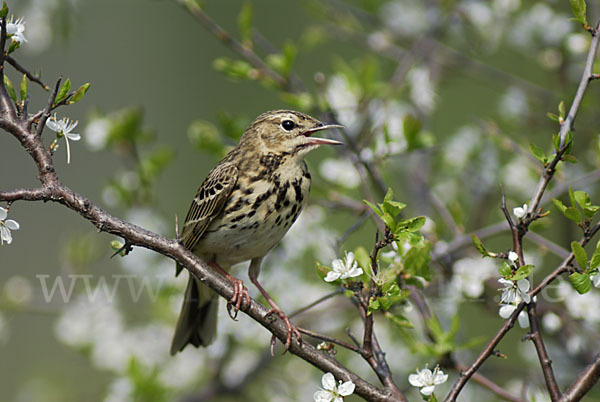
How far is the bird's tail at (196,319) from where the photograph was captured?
416 cm

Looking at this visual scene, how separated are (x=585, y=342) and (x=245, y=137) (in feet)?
7.90

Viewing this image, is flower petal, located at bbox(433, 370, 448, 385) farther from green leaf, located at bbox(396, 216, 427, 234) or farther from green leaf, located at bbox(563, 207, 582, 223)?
green leaf, located at bbox(563, 207, 582, 223)

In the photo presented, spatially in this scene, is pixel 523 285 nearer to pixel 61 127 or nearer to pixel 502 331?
pixel 502 331

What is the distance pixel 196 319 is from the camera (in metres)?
4.23

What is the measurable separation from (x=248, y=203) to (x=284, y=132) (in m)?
0.53

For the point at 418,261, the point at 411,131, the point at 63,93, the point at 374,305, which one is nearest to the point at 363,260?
the point at 418,261

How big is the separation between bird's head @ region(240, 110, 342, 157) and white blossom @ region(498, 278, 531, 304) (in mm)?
1753

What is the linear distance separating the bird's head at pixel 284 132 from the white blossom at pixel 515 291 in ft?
5.75

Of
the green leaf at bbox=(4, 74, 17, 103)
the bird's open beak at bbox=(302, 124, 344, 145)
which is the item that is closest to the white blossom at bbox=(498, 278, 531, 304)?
the bird's open beak at bbox=(302, 124, 344, 145)

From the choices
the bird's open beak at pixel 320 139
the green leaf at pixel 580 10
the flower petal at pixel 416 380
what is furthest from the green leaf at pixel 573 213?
the bird's open beak at pixel 320 139

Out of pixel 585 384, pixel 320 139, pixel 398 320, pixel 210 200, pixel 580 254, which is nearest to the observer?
pixel 580 254

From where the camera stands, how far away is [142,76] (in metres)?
13.4

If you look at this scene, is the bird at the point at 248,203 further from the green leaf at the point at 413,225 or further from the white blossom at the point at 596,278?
the white blossom at the point at 596,278

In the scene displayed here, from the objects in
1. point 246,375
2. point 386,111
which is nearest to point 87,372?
point 246,375
